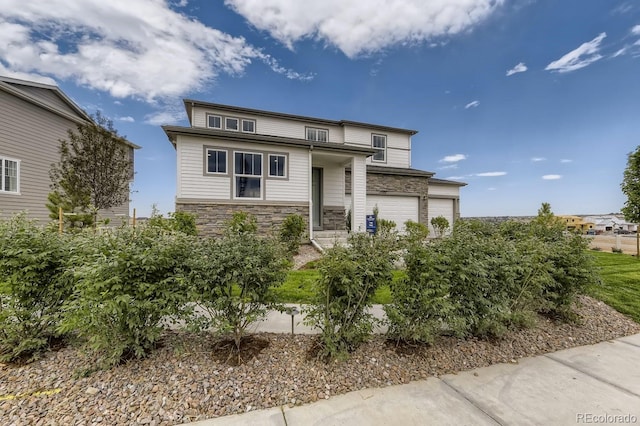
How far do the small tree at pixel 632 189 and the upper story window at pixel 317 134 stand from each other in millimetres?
12534

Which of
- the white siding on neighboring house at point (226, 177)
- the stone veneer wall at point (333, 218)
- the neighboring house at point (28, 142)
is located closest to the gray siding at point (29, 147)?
the neighboring house at point (28, 142)

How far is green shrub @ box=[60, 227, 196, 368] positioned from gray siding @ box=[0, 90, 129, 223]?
11909 mm

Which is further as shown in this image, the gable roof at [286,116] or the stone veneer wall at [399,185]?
the stone veneer wall at [399,185]

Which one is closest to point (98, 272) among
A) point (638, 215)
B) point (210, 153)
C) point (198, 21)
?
point (210, 153)

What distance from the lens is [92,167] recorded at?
11547 millimetres

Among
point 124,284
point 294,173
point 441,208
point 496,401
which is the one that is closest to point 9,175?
point 294,173

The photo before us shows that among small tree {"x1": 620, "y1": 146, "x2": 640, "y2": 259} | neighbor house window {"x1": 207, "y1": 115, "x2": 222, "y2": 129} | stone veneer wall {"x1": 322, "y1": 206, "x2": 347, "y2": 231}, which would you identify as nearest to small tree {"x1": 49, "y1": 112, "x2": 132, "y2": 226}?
neighbor house window {"x1": 207, "y1": 115, "x2": 222, "y2": 129}

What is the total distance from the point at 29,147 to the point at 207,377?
14785 mm

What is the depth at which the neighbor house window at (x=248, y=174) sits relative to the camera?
9.84 meters

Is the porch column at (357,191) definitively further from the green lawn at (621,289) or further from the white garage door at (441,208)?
the green lawn at (621,289)

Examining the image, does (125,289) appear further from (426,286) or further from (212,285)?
(426,286)

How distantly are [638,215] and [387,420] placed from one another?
→ 13.0m

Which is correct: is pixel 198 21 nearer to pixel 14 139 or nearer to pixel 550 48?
pixel 14 139

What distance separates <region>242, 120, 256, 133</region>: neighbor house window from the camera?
1372 centimetres
